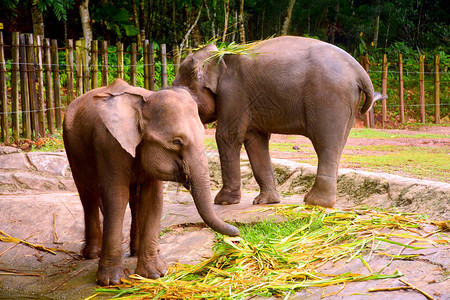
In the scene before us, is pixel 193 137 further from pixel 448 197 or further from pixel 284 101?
pixel 448 197

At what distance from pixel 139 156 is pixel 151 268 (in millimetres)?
944

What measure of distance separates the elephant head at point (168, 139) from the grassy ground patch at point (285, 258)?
0.39 m

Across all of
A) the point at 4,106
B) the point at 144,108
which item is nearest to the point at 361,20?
the point at 4,106

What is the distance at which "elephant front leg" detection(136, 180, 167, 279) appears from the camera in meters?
4.69

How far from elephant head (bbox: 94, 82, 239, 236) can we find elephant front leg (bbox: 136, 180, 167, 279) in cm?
30

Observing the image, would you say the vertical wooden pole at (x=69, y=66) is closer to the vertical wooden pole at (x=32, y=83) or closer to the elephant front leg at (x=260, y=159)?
the vertical wooden pole at (x=32, y=83)

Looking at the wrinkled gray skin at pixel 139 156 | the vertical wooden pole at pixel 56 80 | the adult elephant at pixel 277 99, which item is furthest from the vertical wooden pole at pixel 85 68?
the wrinkled gray skin at pixel 139 156

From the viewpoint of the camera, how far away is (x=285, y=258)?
14.6 feet

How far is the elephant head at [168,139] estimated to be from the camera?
14.0 feet

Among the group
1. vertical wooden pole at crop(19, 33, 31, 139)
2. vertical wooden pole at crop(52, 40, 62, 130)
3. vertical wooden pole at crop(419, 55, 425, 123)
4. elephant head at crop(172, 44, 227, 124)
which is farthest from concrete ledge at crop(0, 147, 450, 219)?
vertical wooden pole at crop(419, 55, 425, 123)

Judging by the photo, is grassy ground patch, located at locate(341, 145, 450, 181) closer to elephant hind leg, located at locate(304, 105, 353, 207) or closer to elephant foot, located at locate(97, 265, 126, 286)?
elephant hind leg, located at locate(304, 105, 353, 207)

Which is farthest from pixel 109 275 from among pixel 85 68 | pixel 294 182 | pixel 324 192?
pixel 85 68

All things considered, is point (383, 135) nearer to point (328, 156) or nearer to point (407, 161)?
point (407, 161)

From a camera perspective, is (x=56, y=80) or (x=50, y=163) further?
(x=56, y=80)
